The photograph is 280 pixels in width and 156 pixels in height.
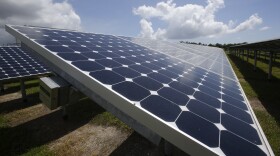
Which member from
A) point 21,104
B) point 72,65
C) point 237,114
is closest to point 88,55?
A: point 72,65

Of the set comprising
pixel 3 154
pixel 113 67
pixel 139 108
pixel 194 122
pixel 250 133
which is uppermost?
pixel 113 67

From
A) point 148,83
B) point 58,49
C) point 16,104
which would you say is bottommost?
point 16,104

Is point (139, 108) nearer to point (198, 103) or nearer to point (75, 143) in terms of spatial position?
point (198, 103)

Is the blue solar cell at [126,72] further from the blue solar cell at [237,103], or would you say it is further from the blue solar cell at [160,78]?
the blue solar cell at [237,103]

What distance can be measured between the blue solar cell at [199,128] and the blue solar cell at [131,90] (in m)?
0.76

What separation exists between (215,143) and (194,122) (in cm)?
49

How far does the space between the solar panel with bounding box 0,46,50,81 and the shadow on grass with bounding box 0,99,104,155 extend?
408 centimetres

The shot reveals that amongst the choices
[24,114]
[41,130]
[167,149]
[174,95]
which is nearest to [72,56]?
[174,95]

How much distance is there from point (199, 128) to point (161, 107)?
653mm

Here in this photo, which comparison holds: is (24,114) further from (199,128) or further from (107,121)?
(199,128)

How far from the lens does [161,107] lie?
3439 mm

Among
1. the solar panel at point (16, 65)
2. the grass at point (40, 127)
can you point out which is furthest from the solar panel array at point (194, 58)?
the solar panel at point (16, 65)

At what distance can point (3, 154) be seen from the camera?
330 inches

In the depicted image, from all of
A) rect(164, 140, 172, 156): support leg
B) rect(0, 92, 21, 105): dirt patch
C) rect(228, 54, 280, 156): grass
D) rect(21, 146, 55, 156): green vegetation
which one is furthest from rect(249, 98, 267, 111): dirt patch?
rect(0, 92, 21, 105): dirt patch
